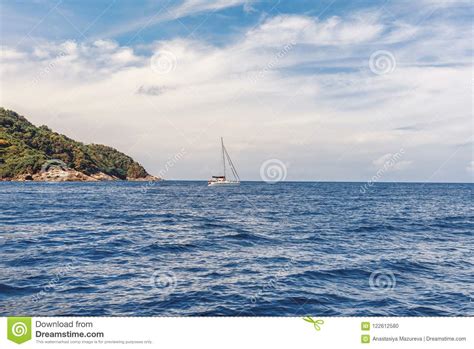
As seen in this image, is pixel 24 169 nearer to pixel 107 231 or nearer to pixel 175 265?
pixel 107 231

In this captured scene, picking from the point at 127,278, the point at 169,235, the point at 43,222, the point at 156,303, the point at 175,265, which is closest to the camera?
the point at 156,303

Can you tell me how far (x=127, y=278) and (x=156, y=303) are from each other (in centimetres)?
378

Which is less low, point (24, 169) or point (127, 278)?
point (24, 169)

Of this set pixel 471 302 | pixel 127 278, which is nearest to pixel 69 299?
pixel 127 278

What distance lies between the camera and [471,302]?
48.5 ft

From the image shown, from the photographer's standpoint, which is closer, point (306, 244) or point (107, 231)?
point (306, 244)

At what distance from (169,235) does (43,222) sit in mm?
14116

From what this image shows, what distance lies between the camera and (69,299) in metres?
13.6

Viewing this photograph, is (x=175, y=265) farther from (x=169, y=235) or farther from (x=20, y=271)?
(x=169, y=235)

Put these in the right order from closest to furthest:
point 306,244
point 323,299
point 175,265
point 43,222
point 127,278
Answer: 1. point 323,299
2. point 127,278
3. point 175,265
4. point 306,244
5. point 43,222

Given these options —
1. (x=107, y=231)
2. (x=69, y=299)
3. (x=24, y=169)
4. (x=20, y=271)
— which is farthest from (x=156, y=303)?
(x=24, y=169)

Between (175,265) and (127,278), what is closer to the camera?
(127,278)

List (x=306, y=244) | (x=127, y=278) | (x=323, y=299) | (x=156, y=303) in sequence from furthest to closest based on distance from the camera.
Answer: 1. (x=306, y=244)
2. (x=127, y=278)
3. (x=323, y=299)
4. (x=156, y=303)
